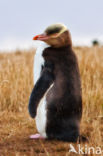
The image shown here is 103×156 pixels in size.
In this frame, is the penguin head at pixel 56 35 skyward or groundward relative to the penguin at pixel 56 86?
skyward

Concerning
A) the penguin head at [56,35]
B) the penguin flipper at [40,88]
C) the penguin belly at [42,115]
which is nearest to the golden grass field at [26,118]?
the penguin belly at [42,115]

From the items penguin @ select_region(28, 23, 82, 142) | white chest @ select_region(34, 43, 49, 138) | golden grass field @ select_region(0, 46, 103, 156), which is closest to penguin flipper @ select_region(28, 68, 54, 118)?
penguin @ select_region(28, 23, 82, 142)

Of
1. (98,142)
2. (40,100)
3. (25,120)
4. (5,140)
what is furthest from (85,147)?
Result: (25,120)

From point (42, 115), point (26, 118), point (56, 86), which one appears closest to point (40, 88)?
point (56, 86)

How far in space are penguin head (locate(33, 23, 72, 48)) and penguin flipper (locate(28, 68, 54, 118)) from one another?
11.4 inches

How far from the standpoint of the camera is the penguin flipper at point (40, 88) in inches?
125

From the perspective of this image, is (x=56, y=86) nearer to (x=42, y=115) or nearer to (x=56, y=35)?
(x=42, y=115)

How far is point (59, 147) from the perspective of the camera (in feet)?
10.9

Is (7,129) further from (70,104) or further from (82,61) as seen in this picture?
(82,61)

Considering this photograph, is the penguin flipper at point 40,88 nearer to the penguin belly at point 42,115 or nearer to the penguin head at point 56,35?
the penguin belly at point 42,115

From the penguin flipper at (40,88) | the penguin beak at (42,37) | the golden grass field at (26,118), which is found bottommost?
the golden grass field at (26,118)

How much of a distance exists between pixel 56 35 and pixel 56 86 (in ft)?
1.62

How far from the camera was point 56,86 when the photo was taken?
10.6ft

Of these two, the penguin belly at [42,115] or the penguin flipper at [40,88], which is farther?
the penguin belly at [42,115]
